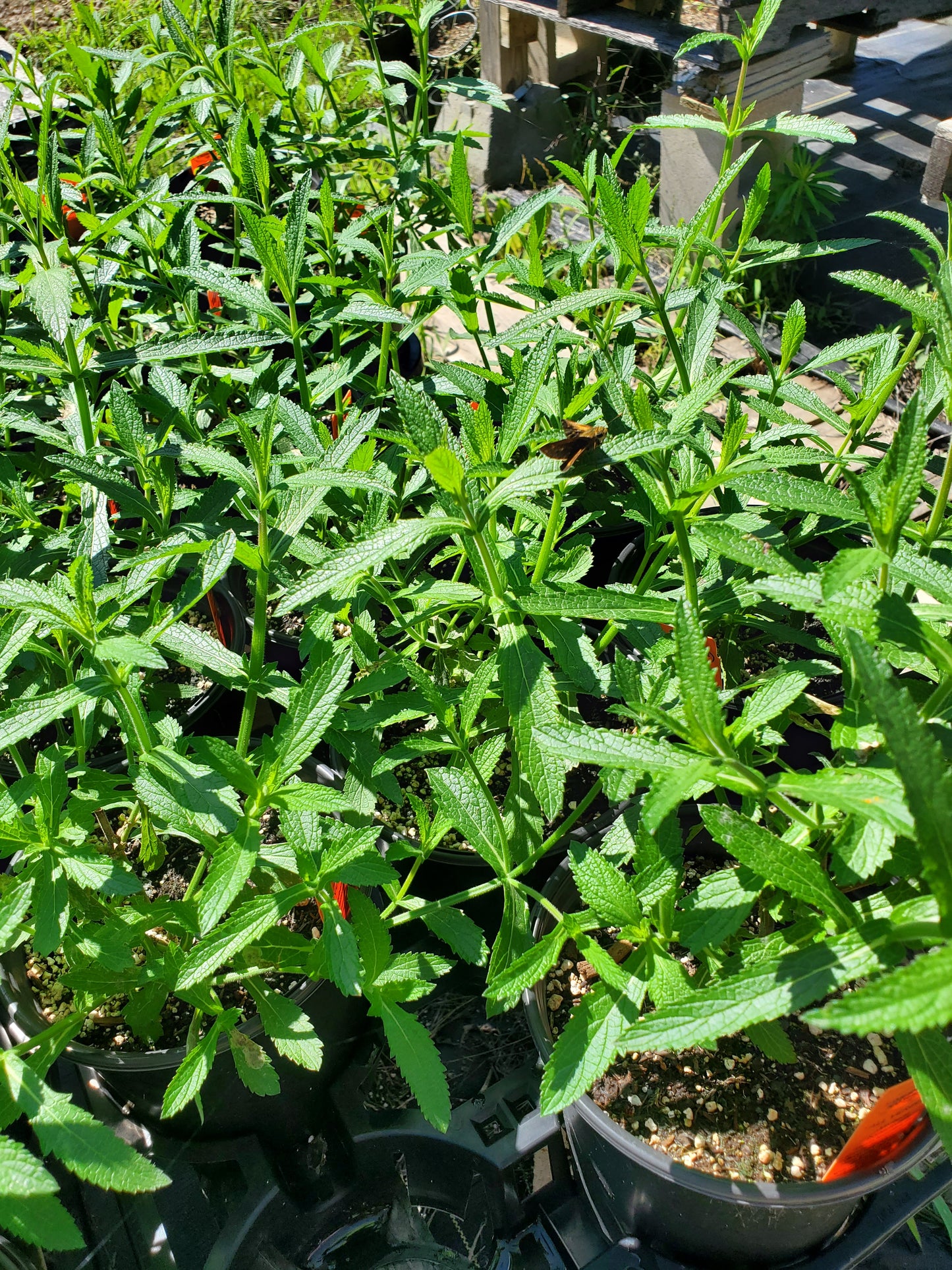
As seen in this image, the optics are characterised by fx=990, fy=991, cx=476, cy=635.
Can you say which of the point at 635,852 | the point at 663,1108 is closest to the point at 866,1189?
the point at 663,1108

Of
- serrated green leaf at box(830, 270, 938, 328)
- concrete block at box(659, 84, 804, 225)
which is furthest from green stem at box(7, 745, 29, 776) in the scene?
concrete block at box(659, 84, 804, 225)

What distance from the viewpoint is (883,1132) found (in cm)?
102

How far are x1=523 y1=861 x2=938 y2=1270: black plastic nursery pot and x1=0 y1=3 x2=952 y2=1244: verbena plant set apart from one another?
0.15 meters

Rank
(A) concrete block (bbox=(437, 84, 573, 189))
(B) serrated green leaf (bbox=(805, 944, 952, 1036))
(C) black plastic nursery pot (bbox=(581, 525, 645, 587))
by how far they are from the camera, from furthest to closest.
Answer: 1. (A) concrete block (bbox=(437, 84, 573, 189))
2. (C) black plastic nursery pot (bbox=(581, 525, 645, 587))
3. (B) serrated green leaf (bbox=(805, 944, 952, 1036))

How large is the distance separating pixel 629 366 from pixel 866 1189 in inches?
40.6

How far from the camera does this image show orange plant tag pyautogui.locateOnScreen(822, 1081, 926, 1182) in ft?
3.30

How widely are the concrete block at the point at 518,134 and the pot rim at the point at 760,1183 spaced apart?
341 centimetres

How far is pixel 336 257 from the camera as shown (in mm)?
1655

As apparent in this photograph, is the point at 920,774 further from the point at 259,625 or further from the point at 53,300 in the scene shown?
the point at 53,300

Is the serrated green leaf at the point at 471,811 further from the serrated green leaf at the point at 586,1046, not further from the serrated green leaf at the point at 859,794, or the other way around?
the serrated green leaf at the point at 859,794

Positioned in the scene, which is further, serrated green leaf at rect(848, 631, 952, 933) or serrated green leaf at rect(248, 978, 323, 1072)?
serrated green leaf at rect(248, 978, 323, 1072)

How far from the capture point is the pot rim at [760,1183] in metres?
1.04

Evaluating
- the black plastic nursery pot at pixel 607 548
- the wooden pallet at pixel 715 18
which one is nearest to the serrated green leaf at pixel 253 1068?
the black plastic nursery pot at pixel 607 548

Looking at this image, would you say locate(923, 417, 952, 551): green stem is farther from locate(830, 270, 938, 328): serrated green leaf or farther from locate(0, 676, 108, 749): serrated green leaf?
locate(0, 676, 108, 749): serrated green leaf
